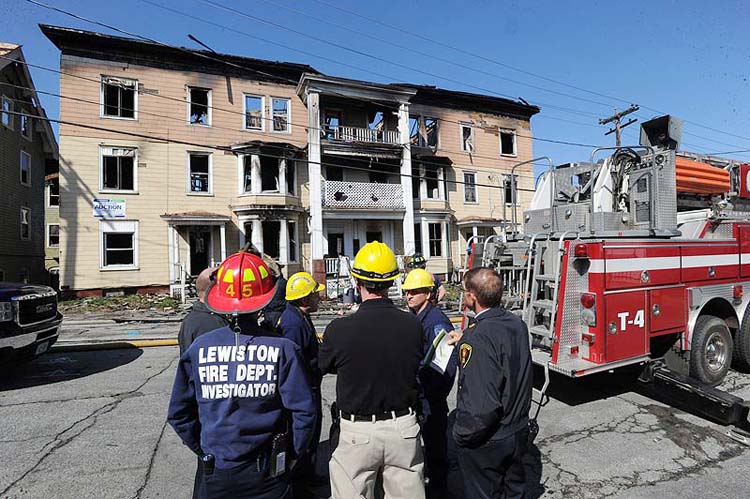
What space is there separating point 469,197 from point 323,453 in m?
21.2

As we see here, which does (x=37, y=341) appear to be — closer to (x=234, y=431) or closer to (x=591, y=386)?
(x=234, y=431)

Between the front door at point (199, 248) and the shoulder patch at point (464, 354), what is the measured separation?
56.5 ft

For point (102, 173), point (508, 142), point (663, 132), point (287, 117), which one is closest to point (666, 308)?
point (663, 132)

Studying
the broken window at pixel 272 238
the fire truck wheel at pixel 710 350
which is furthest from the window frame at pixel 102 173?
the fire truck wheel at pixel 710 350

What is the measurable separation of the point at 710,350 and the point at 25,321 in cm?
933

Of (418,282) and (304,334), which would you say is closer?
(304,334)

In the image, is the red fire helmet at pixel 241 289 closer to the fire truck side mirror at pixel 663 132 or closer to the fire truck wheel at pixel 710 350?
the fire truck wheel at pixel 710 350

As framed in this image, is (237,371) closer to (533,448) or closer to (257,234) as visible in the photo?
(533,448)

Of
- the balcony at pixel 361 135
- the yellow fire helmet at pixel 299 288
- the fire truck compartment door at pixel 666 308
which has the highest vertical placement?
the balcony at pixel 361 135

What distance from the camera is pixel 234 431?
1932 mm

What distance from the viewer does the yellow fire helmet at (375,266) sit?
244cm

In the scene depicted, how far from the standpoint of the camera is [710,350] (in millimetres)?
5449

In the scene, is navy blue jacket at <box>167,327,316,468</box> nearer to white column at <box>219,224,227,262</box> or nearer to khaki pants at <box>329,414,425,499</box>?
khaki pants at <box>329,414,425,499</box>

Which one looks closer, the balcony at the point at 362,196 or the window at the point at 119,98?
the window at the point at 119,98
